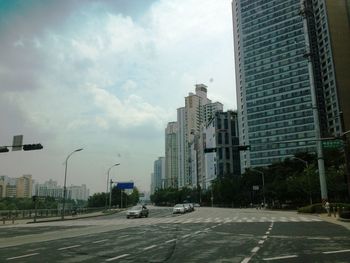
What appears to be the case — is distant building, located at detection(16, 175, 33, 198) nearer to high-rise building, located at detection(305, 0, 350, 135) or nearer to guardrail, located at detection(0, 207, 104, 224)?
guardrail, located at detection(0, 207, 104, 224)

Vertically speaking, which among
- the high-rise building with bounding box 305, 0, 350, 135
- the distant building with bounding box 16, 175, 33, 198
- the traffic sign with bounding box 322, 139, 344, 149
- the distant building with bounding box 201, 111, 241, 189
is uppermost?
the high-rise building with bounding box 305, 0, 350, 135

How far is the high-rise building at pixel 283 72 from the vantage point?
136 metres

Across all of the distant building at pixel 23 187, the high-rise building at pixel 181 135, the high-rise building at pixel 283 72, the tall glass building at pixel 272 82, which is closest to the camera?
the distant building at pixel 23 187

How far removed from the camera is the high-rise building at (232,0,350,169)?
13588cm

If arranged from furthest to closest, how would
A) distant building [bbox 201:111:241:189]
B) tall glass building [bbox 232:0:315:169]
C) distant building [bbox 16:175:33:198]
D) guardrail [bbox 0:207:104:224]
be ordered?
distant building [bbox 201:111:241:189] < tall glass building [bbox 232:0:315:169] < distant building [bbox 16:175:33:198] < guardrail [bbox 0:207:104:224]

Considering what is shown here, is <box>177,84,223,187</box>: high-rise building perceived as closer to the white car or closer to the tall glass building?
the tall glass building

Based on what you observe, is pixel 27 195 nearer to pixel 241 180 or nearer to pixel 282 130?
pixel 241 180

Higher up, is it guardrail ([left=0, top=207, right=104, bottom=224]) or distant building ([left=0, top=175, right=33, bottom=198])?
distant building ([left=0, top=175, right=33, bottom=198])

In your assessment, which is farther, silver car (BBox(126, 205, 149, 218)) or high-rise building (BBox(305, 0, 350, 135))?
high-rise building (BBox(305, 0, 350, 135))

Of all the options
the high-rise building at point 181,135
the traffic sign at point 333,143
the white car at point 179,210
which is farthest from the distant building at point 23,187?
the high-rise building at point 181,135

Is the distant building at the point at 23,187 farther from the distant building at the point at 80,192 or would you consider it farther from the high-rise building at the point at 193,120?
the high-rise building at the point at 193,120

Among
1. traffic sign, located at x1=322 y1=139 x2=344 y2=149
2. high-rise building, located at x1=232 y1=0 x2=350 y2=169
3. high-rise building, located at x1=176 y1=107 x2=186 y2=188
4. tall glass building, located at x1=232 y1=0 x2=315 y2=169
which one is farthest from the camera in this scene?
high-rise building, located at x1=176 y1=107 x2=186 y2=188

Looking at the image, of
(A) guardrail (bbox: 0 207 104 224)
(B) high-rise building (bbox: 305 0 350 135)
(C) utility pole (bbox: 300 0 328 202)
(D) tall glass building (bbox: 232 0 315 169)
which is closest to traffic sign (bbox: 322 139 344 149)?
(C) utility pole (bbox: 300 0 328 202)

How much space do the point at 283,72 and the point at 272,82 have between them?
5.57 m
